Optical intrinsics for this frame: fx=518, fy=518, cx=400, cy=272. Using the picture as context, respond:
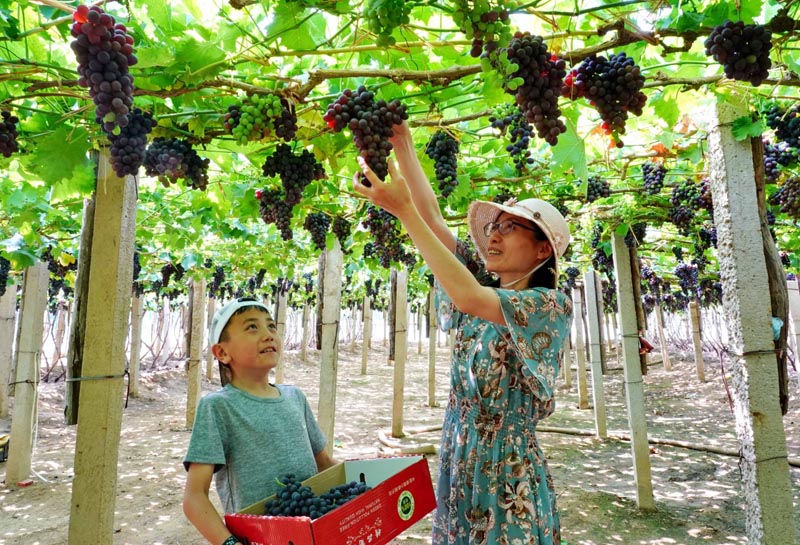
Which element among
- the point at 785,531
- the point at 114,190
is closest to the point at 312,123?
the point at 114,190

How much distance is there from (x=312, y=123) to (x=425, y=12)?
85 centimetres

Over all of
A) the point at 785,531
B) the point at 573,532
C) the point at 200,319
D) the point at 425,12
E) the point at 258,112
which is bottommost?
the point at 573,532

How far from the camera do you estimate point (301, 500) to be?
6.01ft

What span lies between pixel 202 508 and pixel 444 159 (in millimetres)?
2340

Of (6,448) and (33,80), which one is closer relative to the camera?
(33,80)

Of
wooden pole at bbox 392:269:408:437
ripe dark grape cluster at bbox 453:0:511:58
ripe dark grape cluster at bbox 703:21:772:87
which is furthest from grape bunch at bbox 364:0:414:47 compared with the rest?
wooden pole at bbox 392:269:408:437

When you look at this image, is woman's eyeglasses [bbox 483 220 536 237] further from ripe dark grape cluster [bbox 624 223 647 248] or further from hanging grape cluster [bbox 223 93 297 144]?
ripe dark grape cluster [bbox 624 223 647 248]

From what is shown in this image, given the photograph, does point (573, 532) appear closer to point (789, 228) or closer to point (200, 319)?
point (789, 228)

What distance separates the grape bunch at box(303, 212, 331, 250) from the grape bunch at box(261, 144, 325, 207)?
2.49 meters

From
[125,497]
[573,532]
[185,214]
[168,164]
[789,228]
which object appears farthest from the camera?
[789,228]

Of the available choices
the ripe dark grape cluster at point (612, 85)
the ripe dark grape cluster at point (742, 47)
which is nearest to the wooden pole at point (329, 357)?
the ripe dark grape cluster at point (612, 85)

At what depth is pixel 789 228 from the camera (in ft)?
26.4

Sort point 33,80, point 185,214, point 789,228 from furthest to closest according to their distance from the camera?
point 789,228 < point 185,214 < point 33,80

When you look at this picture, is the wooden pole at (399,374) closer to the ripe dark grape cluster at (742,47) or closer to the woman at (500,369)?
the woman at (500,369)
